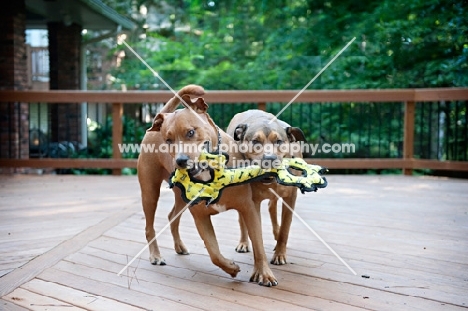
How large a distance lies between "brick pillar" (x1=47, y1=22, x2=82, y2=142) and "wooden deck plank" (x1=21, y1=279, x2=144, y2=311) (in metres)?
8.49

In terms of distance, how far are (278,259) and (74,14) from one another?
8665 millimetres

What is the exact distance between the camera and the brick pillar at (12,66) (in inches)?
292

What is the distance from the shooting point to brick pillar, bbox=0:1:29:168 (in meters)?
7.42

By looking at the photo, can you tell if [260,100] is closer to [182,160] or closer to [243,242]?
[243,242]

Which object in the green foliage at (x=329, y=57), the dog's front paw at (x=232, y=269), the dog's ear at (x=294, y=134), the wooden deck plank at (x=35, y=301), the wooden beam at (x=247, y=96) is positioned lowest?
the wooden deck plank at (x=35, y=301)

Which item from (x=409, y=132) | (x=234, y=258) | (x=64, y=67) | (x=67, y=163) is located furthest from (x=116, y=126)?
(x=64, y=67)

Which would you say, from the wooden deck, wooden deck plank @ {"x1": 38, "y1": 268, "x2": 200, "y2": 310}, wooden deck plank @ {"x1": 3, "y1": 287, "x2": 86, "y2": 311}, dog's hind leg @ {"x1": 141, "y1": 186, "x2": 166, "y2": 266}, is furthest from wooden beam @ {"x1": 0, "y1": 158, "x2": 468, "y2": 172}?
wooden deck plank @ {"x1": 3, "y1": 287, "x2": 86, "y2": 311}

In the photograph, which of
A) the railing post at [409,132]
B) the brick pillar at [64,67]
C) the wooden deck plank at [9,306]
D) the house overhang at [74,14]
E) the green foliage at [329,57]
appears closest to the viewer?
the wooden deck plank at [9,306]

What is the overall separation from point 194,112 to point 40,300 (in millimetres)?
1002

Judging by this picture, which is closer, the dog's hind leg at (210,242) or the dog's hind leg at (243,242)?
the dog's hind leg at (210,242)

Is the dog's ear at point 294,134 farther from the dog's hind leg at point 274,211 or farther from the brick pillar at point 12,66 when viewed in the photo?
the brick pillar at point 12,66

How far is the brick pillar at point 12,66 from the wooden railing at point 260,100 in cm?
116

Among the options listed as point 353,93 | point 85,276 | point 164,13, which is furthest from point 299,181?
point 164,13

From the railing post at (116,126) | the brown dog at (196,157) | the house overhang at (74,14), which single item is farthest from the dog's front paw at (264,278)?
the house overhang at (74,14)
